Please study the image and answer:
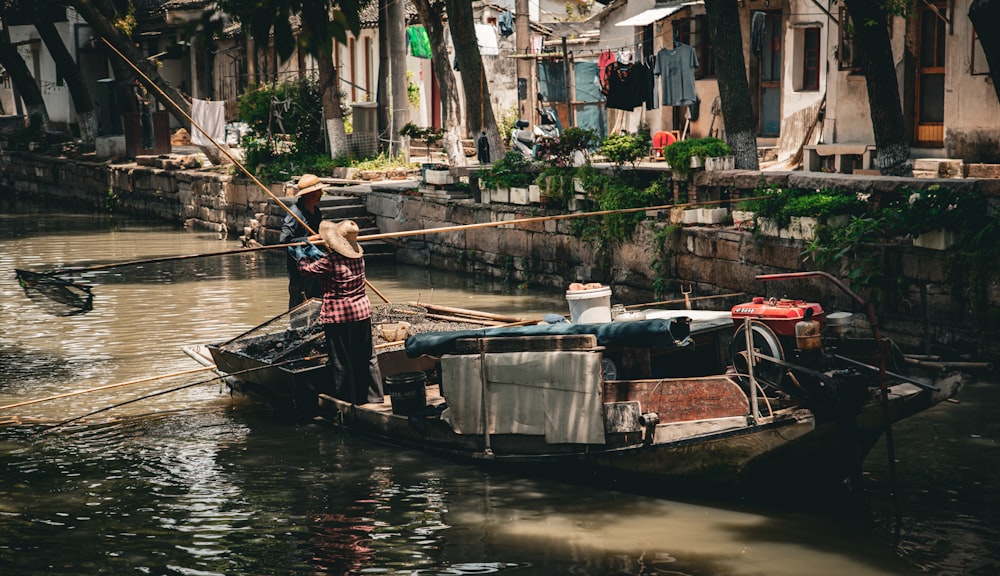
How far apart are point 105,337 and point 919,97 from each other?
11.6m

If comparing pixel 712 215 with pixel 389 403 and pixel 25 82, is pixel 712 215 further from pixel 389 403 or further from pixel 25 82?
pixel 25 82

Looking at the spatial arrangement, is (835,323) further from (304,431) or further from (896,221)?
(304,431)

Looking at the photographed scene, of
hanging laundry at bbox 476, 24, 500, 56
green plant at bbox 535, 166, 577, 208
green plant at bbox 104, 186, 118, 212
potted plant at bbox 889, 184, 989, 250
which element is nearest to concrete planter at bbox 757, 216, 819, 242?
potted plant at bbox 889, 184, 989, 250

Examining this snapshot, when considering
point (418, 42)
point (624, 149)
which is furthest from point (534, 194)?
point (418, 42)

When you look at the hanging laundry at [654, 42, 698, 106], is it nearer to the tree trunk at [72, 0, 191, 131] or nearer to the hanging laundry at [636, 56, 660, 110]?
the hanging laundry at [636, 56, 660, 110]

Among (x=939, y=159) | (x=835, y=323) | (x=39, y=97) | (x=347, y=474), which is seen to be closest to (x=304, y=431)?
(x=347, y=474)

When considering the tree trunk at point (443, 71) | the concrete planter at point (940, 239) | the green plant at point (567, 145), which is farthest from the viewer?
the tree trunk at point (443, 71)

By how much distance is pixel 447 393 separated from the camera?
28.1 feet

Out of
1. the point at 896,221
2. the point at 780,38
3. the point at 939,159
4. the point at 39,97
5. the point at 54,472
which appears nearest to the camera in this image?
the point at 54,472

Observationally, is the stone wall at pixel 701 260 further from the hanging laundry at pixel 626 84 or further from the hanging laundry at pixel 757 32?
the hanging laundry at pixel 757 32

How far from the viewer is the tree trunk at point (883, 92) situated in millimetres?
13547

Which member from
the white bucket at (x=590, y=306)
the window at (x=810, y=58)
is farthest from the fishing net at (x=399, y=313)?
the window at (x=810, y=58)

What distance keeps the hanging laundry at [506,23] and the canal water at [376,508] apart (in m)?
17.8

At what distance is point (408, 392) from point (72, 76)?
25.6 metres
